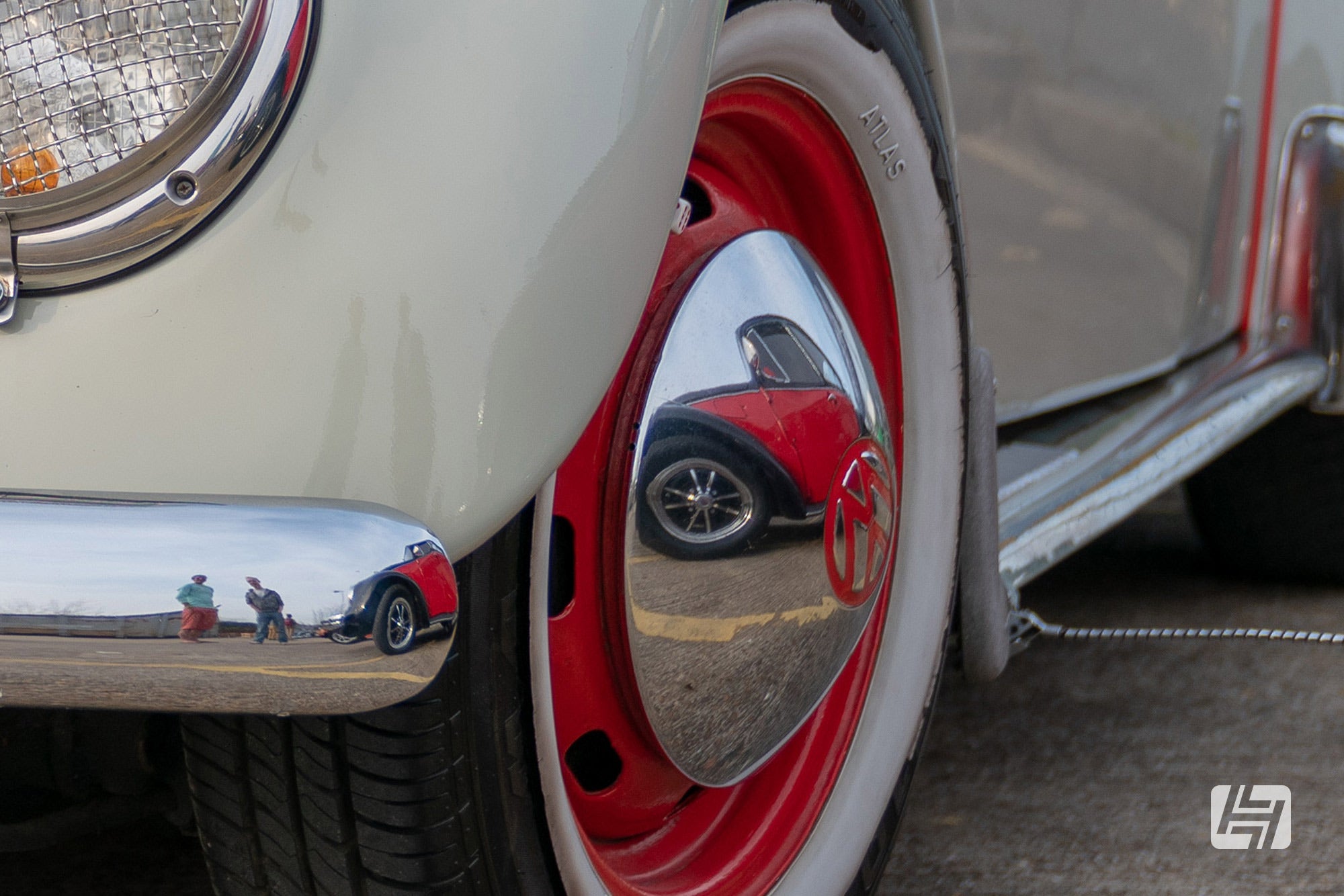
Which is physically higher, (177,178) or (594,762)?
(177,178)

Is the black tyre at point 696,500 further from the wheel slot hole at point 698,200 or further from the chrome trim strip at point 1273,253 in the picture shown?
the chrome trim strip at point 1273,253

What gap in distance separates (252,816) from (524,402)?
360mm

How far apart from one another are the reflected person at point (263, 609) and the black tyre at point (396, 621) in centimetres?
5

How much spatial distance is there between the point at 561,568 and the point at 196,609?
0.37m

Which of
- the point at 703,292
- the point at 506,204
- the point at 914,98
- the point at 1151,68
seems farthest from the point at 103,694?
the point at 1151,68

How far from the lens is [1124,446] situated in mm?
1920

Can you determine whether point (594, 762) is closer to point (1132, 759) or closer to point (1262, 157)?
point (1132, 759)

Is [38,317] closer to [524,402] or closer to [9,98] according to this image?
[9,98]

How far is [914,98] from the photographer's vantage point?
1.18 metres

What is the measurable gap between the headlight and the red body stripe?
7.08 feet

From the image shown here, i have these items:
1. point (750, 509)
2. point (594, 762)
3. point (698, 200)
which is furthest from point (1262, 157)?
point (594, 762)

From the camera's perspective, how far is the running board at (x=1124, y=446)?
163cm

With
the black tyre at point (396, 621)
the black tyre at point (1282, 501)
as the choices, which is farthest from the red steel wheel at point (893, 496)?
the black tyre at point (1282, 501)

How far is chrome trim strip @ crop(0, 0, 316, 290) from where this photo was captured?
2.40 feet
